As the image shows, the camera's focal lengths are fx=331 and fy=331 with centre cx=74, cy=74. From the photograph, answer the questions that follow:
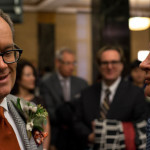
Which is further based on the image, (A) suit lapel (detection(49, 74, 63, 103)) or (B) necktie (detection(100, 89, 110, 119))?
(A) suit lapel (detection(49, 74, 63, 103))

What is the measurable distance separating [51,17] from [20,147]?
1387 cm

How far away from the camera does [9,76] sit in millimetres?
1624

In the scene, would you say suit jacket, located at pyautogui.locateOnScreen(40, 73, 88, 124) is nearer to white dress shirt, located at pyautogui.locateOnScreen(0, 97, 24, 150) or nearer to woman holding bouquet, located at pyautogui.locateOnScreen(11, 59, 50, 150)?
woman holding bouquet, located at pyautogui.locateOnScreen(11, 59, 50, 150)

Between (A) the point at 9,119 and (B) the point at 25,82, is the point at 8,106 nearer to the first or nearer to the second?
(A) the point at 9,119

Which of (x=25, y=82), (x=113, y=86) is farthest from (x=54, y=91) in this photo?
(x=113, y=86)

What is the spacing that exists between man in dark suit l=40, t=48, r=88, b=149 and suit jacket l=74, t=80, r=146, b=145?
0.74 metres

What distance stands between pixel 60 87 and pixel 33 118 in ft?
10.2

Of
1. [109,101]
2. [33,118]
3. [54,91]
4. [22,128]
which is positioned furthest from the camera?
[54,91]

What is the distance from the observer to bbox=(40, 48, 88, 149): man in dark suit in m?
4.40

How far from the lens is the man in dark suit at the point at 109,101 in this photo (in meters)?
3.33

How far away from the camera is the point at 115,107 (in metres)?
3.37

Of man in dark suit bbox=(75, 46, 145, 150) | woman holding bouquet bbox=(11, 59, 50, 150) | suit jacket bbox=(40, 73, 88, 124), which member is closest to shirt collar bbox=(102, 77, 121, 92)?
man in dark suit bbox=(75, 46, 145, 150)

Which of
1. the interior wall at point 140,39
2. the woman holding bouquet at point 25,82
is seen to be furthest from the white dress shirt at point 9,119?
the interior wall at point 140,39

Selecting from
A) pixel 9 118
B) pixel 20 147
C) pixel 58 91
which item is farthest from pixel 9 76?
pixel 58 91
